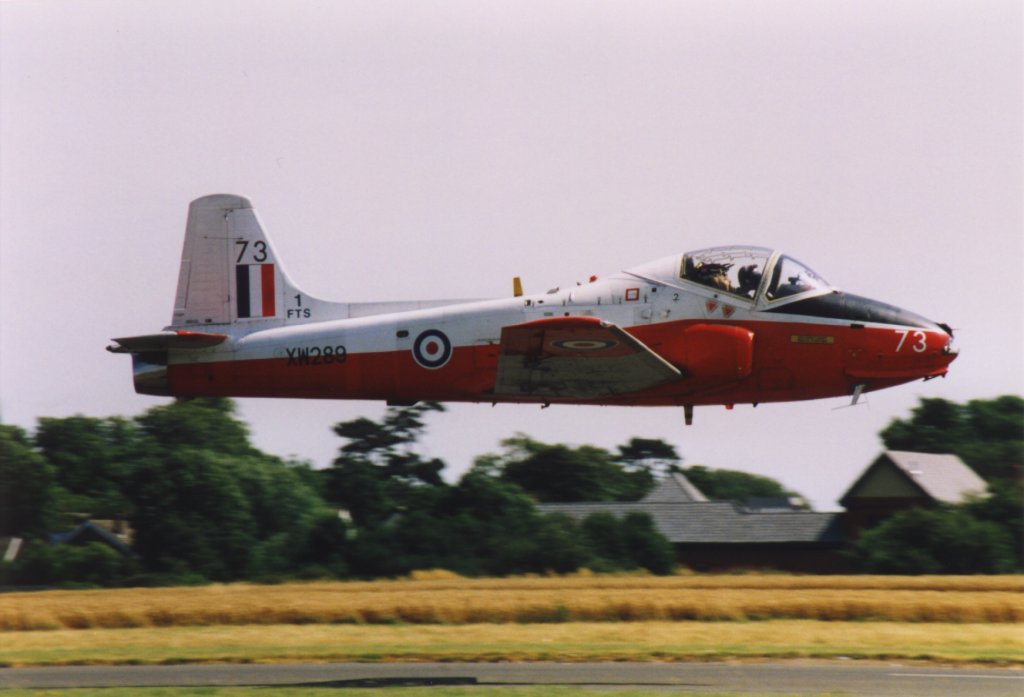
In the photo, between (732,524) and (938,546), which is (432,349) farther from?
(732,524)

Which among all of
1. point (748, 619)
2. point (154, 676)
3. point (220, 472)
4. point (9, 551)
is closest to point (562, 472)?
point (220, 472)

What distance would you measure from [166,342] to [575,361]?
17.3ft

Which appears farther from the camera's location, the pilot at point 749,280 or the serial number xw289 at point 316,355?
the serial number xw289 at point 316,355

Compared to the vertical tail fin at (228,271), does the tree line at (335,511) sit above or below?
below

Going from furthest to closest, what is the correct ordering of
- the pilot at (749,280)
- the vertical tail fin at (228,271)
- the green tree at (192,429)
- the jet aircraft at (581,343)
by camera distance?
the green tree at (192,429)
the vertical tail fin at (228,271)
the pilot at (749,280)
the jet aircraft at (581,343)

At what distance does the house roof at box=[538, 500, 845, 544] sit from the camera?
139 feet

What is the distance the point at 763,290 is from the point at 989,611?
11.1 m

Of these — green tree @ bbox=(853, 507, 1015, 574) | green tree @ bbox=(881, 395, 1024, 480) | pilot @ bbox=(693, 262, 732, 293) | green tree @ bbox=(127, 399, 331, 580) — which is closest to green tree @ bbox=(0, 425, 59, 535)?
green tree @ bbox=(127, 399, 331, 580)

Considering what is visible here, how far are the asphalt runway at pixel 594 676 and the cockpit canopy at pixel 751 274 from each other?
4.70m

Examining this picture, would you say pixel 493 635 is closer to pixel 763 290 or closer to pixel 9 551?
pixel 763 290

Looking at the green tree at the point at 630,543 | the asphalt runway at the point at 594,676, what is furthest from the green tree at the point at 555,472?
the asphalt runway at the point at 594,676

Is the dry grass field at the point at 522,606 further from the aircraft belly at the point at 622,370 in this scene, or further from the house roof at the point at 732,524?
the house roof at the point at 732,524

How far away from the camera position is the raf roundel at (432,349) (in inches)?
608

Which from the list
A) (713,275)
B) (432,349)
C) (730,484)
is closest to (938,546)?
(713,275)
